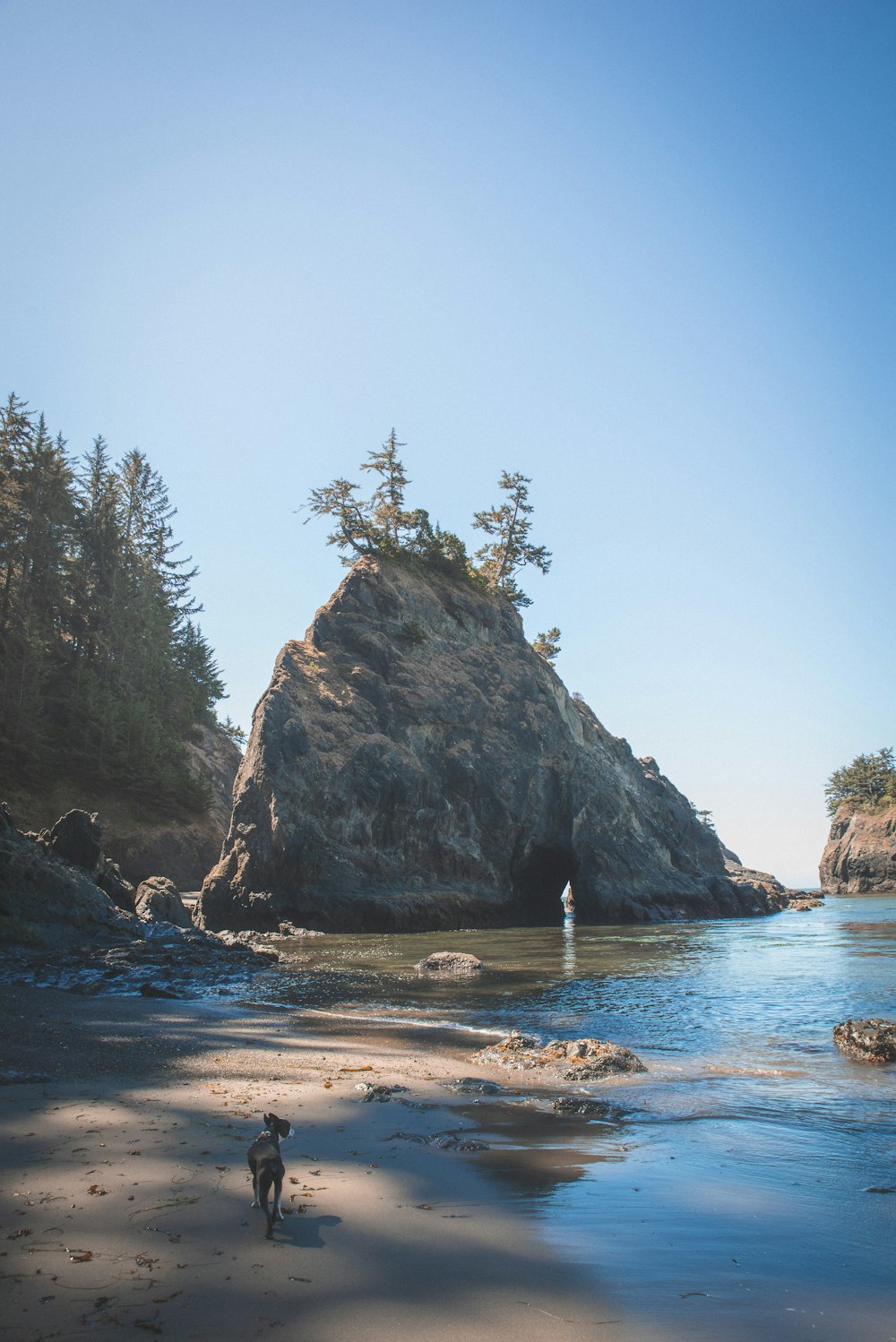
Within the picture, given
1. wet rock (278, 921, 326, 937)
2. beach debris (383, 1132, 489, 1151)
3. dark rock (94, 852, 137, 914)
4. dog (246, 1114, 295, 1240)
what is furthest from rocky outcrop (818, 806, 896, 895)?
dog (246, 1114, 295, 1240)

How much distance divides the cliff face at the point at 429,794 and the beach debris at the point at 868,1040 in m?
26.6

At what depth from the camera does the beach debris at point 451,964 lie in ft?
64.9

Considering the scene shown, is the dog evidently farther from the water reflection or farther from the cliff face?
the cliff face

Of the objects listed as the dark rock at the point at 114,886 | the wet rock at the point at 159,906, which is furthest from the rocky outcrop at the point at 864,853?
the dark rock at the point at 114,886

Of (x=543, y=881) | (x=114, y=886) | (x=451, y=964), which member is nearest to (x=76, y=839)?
(x=114, y=886)

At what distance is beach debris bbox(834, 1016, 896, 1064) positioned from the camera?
10162 mm

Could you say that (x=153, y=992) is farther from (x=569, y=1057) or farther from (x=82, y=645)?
(x=82, y=645)

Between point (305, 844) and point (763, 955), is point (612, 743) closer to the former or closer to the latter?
point (305, 844)

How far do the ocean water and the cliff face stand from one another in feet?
55.3

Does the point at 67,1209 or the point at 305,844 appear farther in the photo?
the point at 305,844

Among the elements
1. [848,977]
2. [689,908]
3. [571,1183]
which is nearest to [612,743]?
[689,908]

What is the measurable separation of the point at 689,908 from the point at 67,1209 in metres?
44.4

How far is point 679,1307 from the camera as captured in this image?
3709mm

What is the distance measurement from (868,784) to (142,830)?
68896mm
